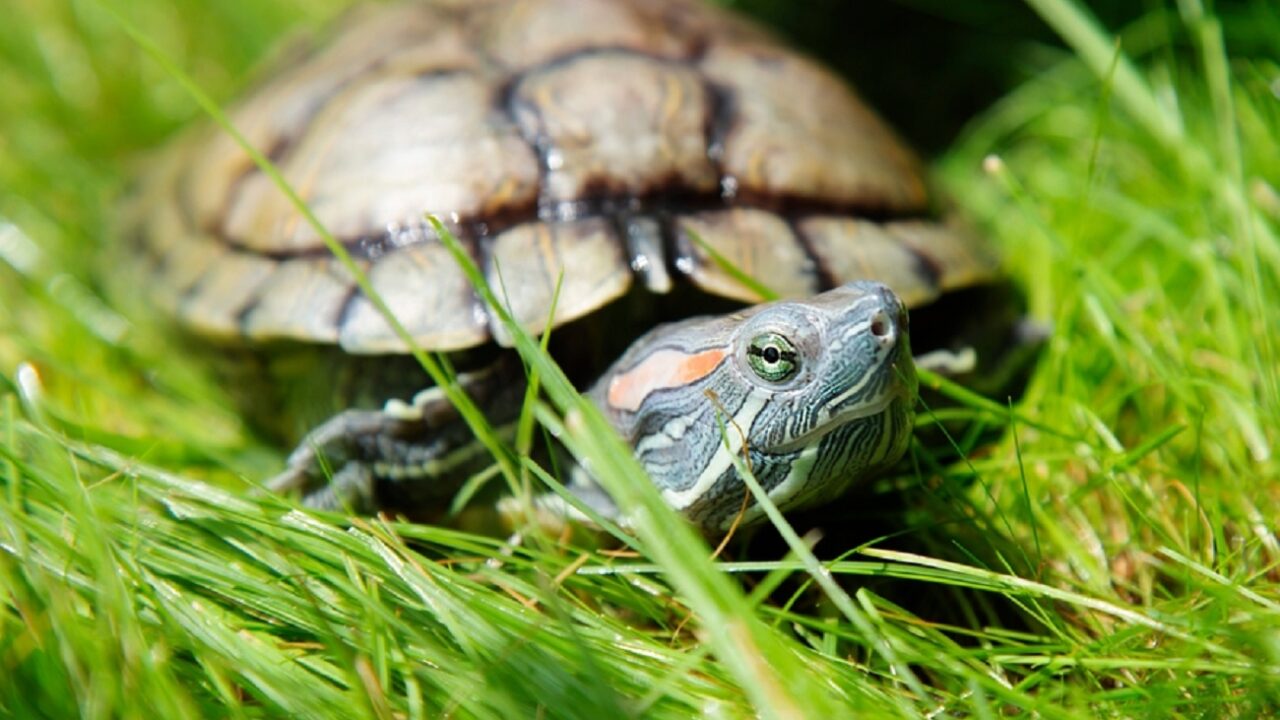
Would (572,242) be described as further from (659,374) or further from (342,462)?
(342,462)

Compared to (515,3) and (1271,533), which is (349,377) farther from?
(1271,533)

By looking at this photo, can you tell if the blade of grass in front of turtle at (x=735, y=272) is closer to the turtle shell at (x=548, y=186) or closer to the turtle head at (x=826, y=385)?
the turtle shell at (x=548, y=186)

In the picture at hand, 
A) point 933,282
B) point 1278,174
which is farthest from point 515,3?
point 1278,174

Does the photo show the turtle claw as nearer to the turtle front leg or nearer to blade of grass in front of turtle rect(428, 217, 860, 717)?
the turtle front leg

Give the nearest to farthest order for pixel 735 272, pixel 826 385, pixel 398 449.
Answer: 1. pixel 826 385
2. pixel 735 272
3. pixel 398 449

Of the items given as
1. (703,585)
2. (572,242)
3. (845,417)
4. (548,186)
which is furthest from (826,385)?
(548,186)

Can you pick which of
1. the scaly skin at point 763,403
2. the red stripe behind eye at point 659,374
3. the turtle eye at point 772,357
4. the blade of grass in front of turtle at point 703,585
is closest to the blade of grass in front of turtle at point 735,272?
the scaly skin at point 763,403
